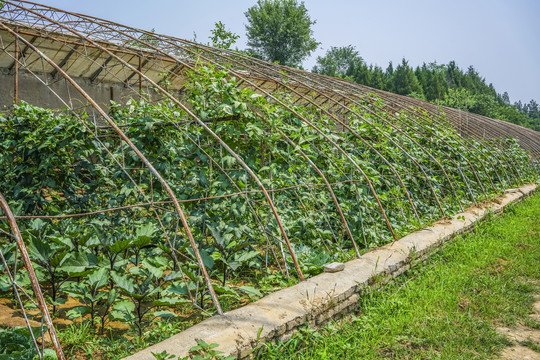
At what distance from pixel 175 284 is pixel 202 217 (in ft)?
3.15

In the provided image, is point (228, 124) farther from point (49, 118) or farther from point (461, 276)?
point (461, 276)

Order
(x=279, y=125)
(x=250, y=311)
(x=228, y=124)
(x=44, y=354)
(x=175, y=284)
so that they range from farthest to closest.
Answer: (x=279, y=125) < (x=228, y=124) < (x=175, y=284) < (x=250, y=311) < (x=44, y=354)

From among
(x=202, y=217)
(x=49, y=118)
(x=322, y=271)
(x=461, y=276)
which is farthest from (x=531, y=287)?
(x=49, y=118)

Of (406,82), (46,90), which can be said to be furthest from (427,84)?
(46,90)

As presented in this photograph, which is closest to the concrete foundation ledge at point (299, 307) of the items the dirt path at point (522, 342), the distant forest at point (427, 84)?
the dirt path at point (522, 342)

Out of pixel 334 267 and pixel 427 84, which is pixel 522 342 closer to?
pixel 334 267

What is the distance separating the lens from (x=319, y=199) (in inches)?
214

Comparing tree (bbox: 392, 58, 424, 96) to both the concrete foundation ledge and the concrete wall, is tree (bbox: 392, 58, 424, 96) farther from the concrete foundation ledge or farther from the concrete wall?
the concrete foundation ledge

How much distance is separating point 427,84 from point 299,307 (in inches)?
2442

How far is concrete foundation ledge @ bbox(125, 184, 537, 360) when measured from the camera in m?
2.67

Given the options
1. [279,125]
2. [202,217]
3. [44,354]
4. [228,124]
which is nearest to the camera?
[44,354]

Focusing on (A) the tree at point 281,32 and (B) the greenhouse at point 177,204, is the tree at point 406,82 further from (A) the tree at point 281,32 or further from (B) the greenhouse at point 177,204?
(B) the greenhouse at point 177,204

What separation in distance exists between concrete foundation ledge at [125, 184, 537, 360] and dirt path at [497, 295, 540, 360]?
118 cm

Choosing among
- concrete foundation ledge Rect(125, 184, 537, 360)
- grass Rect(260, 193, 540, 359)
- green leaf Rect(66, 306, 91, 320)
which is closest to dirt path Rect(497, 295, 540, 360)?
grass Rect(260, 193, 540, 359)
